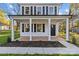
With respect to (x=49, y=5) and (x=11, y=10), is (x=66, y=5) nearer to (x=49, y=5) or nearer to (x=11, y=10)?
(x=11, y=10)

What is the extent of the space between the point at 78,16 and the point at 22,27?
48.7 feet

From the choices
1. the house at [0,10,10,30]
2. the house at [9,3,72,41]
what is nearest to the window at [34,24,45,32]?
the house at [9,3,72,41]

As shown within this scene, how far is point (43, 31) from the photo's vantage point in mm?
22609

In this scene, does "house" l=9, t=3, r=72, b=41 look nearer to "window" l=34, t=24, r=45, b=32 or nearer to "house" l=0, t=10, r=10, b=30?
"window" l=34, t=24, r=45, b=32

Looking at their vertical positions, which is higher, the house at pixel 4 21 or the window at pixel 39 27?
the house at pixel 4 21

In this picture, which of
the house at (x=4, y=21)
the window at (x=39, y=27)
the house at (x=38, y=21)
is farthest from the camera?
the house at (x=4, y=21)

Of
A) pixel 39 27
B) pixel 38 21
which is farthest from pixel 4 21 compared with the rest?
pixel 38 21

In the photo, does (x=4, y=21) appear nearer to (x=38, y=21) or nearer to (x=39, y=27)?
(x=39, y=27)

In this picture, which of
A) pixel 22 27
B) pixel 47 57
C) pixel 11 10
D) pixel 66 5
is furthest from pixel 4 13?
pixel 47 57

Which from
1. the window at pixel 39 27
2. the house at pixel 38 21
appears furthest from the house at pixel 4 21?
the window at pixel 39 27

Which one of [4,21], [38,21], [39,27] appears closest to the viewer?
[38,21]

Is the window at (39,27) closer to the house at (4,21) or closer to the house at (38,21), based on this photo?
the house at (38,21)

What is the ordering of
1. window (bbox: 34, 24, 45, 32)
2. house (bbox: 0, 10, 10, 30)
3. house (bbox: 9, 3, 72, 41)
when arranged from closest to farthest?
house (bbox: 9, 3, 72, 41) < window (bbox: 34, 24, 45, 32) < house (bbox: 0, 10, 10, 30)

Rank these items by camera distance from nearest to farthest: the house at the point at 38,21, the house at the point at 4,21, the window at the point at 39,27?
the house at the point at 38,21
the window at the point at 39,27
the house at the point at 4,21
